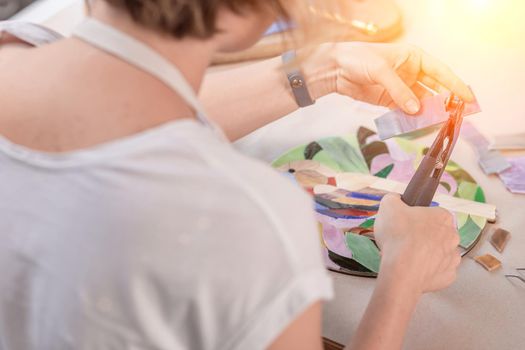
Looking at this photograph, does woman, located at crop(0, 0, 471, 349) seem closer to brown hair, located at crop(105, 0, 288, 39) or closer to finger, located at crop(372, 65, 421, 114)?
Answer: brown hair, located at crop(105, 0, 288, 39)

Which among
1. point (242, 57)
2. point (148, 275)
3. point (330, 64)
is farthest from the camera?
point (242, 57)

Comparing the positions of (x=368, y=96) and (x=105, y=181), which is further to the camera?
(x=368, y=96)

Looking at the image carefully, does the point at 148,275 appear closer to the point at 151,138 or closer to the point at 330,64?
the point at 151,138

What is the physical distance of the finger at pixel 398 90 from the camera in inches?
36.4

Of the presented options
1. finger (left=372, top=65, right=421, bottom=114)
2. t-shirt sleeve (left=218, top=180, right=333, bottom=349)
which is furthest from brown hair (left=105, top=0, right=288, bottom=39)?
finger (left=372, top=65, right=421, bottom=114)

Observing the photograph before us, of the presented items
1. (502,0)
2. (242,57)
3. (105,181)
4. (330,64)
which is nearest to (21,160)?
(105,181)

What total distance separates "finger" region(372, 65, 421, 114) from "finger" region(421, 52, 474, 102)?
0.06m

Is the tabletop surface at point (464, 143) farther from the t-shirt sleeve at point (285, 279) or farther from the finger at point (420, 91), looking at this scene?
the t-shirt sleeve at point (285, 279)

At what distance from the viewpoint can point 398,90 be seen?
0.93 meters

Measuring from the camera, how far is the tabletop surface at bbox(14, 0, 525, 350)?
0.71 metres

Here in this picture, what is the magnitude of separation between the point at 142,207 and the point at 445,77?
682 mm

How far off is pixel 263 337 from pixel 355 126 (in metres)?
0.64

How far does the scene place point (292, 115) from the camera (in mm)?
1077

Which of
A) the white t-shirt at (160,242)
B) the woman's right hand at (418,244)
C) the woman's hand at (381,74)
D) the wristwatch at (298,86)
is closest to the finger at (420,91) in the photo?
the woman's hand at (381,74)
